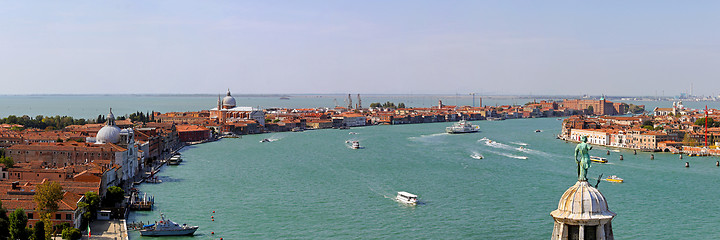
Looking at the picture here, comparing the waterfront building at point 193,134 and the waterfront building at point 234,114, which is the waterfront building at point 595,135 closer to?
the waterfront building at point 193,134

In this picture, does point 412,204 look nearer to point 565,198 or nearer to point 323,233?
Answer: point 323,233

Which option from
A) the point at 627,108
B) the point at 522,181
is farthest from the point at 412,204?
the point at 627,108

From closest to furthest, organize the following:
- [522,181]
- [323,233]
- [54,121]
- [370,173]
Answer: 1. [323,233]
2. [522,181]
3. [370,173]
4. [54,121]

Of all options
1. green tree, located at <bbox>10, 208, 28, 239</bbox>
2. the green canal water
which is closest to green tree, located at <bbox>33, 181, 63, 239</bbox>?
green tree, located at <bbox>10, 208, 28, 239</bbox>

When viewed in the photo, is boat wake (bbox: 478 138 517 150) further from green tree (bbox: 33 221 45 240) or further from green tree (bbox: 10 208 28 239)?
green tree (bbox: 10 208 28 239)

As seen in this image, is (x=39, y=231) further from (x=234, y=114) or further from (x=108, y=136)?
(x=234, y=114)

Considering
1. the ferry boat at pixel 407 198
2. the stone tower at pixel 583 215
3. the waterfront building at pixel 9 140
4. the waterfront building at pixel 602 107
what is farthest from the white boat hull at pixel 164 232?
the waterfront building at pixel 602 107

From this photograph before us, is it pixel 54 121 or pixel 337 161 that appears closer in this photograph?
pixel 337 161
